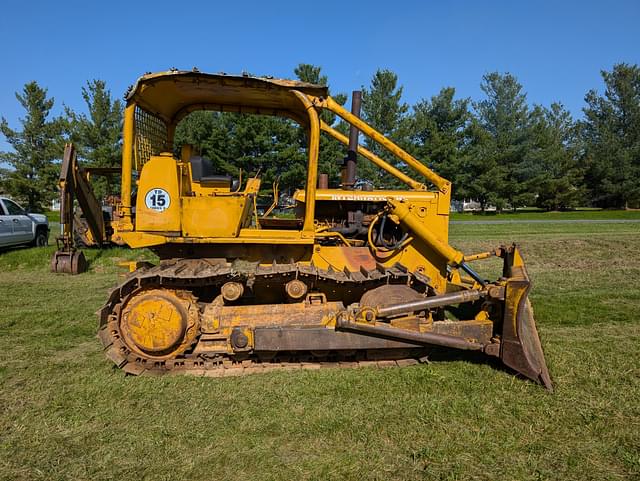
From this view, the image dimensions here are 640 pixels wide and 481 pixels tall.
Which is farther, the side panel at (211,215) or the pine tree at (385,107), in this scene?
the pine tree at (385,107)

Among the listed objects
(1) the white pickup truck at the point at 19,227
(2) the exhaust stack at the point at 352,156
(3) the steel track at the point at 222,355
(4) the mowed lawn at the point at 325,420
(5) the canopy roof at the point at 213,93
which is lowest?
(4) the mowed lawn at the point at 325,420

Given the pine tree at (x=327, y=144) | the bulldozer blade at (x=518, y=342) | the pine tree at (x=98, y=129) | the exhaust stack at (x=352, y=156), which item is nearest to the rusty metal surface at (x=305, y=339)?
the bulldozer blade at (x=518, y=342)

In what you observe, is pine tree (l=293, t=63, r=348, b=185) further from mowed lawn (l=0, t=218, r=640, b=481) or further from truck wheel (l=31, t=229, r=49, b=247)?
mowed lawn (l=0, t=218, r=640, b=481)

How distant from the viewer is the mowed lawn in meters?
3.37

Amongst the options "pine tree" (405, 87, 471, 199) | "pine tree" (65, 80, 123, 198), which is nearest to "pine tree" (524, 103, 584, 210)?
"pine tree" (405, 87, 471, 199)

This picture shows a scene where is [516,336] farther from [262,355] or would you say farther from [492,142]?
[492,142]

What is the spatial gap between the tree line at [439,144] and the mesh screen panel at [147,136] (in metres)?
17.3

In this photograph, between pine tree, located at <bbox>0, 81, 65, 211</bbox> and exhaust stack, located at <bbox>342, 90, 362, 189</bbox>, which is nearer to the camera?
exhaust stack, located at <bbox>342, 90, 362, 189</bbox>

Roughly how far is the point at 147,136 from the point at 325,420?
13.1ft

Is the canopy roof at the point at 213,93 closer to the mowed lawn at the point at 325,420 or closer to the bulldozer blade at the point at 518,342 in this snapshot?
the bulldozer blade at the point at 518,342

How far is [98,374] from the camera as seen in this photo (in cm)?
501

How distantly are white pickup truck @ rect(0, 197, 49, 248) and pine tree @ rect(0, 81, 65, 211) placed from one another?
78.6 ft

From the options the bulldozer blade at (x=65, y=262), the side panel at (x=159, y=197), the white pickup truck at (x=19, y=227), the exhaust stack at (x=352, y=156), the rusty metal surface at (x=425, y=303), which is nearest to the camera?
the rusty metal surface at (x=425, y=303)

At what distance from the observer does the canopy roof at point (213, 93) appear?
4895mm
